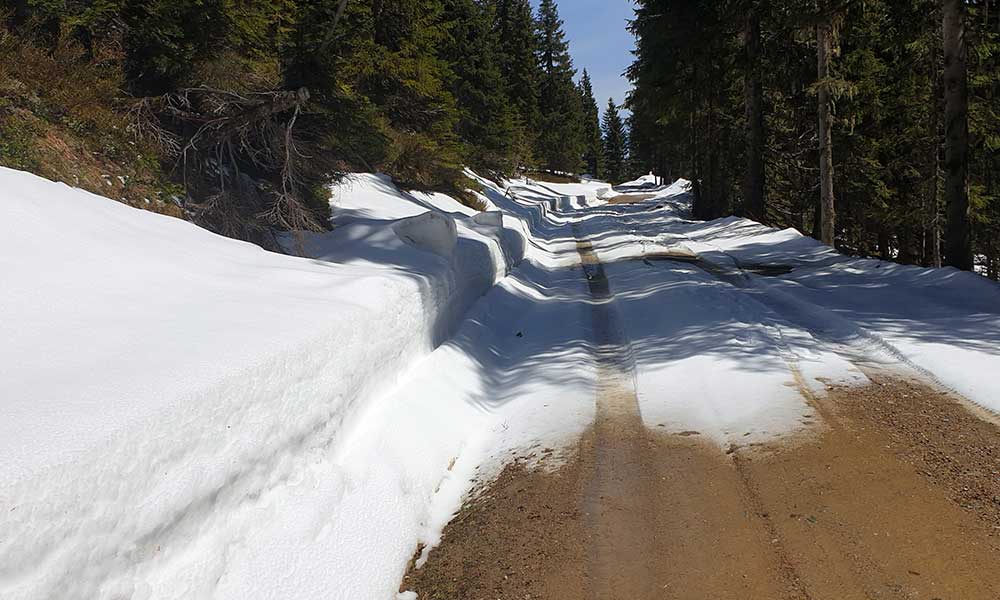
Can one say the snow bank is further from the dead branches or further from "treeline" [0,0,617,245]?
"treeline" [0,0,617,245]

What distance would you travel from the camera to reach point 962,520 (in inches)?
141

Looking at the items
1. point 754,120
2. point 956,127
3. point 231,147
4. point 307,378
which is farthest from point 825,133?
point 307,378

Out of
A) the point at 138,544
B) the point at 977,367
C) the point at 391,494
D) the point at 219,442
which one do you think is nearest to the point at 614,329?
the point at 977,367

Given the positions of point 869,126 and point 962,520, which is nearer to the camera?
point 962,520

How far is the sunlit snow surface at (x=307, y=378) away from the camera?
2.56 metres

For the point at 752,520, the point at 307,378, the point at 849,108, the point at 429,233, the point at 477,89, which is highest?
the point at 477,89

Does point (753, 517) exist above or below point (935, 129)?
below

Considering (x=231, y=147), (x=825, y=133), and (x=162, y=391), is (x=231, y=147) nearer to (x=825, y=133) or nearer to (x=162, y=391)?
(x=162, y=391)

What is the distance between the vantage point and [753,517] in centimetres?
388

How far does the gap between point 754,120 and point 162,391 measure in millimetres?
21067

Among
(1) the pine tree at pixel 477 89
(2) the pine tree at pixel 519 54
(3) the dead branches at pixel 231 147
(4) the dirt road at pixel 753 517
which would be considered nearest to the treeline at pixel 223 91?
(3) the dead branches at pixel 231 147

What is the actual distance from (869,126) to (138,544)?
2317 centimetres

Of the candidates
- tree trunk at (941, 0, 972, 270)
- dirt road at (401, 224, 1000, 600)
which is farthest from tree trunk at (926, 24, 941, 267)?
dirt road at (401, 224, 1000, 600)

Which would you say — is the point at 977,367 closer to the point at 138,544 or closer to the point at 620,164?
the point at 138,544
